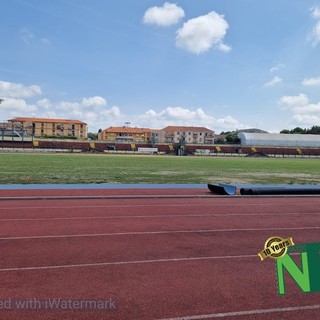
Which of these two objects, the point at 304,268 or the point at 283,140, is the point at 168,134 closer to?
the point at 283,140

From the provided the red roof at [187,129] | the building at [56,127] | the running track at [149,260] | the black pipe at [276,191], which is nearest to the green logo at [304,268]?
the running track at [149,260]

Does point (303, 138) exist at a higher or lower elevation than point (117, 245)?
higher

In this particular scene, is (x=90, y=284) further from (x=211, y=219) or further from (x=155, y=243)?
(x=211, y=219)

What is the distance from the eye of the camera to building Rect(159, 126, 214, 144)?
135 m

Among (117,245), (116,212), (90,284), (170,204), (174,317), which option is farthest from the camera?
(170,204)

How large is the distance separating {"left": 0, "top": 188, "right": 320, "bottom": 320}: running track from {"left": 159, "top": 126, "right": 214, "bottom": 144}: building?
12530 cm

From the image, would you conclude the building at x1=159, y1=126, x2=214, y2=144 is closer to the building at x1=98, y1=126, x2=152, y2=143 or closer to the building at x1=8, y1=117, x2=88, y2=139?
the building at x1=98, y1=126, x2=152, y2=143

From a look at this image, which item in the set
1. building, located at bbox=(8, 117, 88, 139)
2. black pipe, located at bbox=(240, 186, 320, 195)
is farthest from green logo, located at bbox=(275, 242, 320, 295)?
building, located at bbox=(8, 117, 88, 139)

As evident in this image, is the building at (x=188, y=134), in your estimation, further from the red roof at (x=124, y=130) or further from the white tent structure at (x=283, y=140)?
the white tent structure at (x=283, y=140)

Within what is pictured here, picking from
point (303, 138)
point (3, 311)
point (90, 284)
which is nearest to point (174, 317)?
point (90, 284)

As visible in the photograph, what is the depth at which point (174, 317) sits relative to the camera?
3.77 meters

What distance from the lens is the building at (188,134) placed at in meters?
135

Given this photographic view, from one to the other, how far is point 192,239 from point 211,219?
221 centimetres

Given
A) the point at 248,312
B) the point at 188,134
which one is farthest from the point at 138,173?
the point at 188,134
